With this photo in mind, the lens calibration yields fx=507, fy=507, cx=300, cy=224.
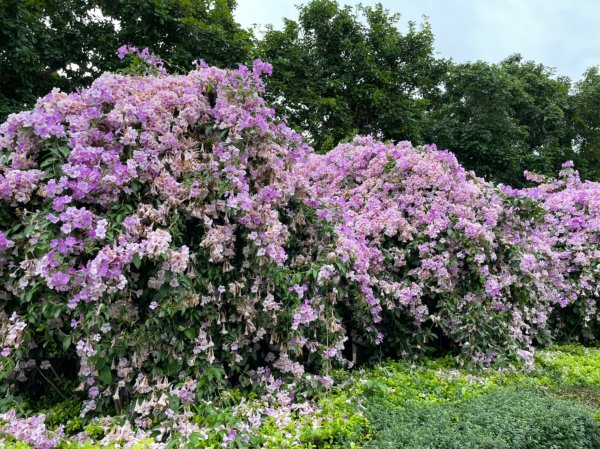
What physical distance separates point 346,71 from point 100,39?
6.20 m

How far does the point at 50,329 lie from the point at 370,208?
2681 mm

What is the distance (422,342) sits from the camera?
4.18 metres

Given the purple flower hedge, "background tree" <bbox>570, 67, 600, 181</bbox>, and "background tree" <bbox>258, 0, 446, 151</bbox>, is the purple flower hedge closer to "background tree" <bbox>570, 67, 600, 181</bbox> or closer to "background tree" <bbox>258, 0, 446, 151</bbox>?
"background tree" <bbox>258, 0, 446, 151</bbox>

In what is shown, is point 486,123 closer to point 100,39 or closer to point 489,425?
point 100,39

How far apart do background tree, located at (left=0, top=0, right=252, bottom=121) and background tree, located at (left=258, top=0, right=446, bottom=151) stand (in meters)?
2.23

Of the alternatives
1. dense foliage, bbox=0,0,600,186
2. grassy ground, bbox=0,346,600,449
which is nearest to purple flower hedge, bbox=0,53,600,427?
grassy ground, bbox=0,346,600,449

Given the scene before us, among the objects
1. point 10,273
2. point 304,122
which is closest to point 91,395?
point 10,273

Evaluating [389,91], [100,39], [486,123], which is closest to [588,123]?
[486,123]

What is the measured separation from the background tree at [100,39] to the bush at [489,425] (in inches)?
290

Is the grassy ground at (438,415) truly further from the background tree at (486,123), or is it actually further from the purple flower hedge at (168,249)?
the background tree at (486,123)

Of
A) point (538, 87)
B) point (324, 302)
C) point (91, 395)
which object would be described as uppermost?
point (538, 87)

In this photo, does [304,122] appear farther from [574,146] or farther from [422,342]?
[574,146]

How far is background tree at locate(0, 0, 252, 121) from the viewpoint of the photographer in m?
7.95

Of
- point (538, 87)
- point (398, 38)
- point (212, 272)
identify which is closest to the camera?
point (212, 272)
